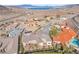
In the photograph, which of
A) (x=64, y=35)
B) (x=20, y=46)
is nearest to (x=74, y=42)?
(x=64, y=35)

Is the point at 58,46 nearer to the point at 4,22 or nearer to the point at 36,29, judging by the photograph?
the point at 36,29

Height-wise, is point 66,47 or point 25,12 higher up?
point 25,12

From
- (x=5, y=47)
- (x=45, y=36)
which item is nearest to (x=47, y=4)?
(x=45, y=36)

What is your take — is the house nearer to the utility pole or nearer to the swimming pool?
the swimming pool

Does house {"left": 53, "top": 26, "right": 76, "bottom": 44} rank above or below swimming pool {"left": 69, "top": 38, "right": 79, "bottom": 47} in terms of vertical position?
above

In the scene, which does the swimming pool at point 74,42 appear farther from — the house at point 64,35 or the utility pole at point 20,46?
the utility pole at point 20,46

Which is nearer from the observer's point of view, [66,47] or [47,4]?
[66,47]

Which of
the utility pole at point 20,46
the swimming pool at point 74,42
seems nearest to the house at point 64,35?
the swimming pool at point 74,42

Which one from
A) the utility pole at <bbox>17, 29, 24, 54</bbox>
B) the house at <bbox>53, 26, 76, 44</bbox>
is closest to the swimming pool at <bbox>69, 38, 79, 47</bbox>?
the house at <bbox>53, 26, 76, 44</bbox>

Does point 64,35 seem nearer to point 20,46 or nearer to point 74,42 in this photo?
point 74,42

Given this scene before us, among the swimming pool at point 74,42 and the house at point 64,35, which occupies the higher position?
the house at point 64,35
